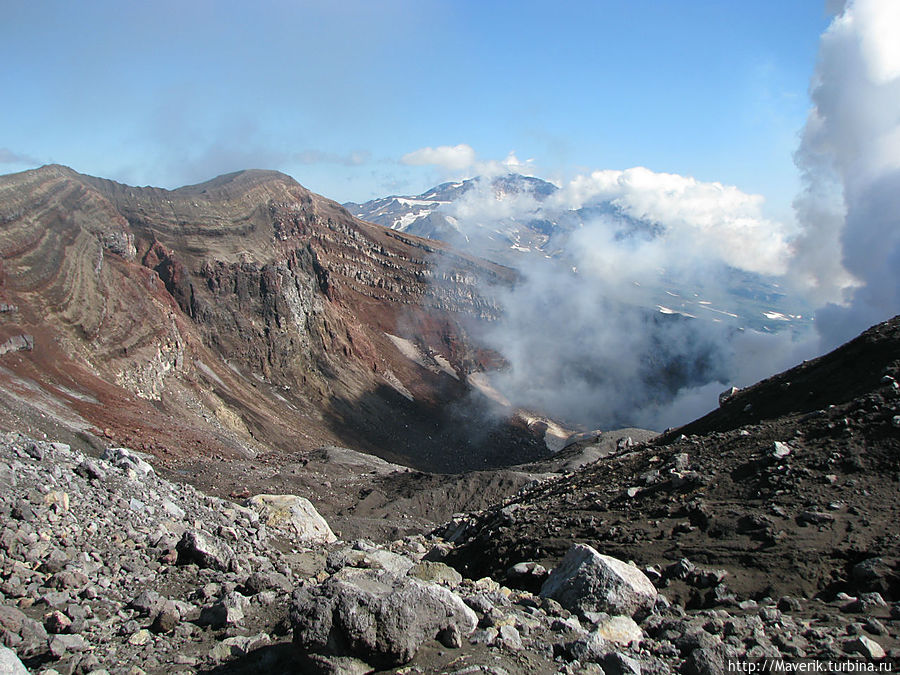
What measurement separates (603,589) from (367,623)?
4221mm

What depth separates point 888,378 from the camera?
15.2m

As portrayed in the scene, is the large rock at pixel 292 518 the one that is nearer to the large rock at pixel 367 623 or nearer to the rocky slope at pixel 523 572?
the rocky slope at pixel 523 572

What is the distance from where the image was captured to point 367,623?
6.22m

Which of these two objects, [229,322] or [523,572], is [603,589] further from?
[229,322]

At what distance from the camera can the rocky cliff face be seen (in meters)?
40.5

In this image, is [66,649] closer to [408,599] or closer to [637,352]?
[408,599]

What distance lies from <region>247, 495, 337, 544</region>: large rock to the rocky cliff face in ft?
52.7

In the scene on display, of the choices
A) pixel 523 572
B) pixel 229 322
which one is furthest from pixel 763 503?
pixel 229 322

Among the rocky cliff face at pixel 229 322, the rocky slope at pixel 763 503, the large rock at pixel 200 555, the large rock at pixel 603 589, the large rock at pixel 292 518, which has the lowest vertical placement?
the large rock at pixel 200 555

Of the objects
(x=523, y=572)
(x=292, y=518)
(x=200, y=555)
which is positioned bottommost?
(x=200, y=555)

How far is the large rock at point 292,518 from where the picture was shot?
16125mm

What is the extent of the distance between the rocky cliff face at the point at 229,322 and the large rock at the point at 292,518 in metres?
16.1

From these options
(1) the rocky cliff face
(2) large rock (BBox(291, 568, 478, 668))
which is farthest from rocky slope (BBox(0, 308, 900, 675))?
(1) the rocky cliff face


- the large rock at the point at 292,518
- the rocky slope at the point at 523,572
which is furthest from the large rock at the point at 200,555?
the large rock at the point at 292,518
